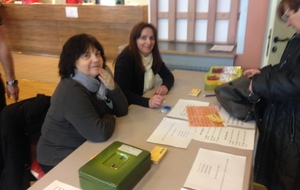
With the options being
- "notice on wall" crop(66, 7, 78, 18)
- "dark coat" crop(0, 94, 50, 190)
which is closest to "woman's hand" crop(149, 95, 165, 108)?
"dark coat" crop(0, 94, 50, 190)

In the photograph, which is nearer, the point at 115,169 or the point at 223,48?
the point at 115,169

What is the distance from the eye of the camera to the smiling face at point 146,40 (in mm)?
1805

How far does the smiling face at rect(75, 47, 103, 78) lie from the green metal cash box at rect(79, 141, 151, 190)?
478 mm

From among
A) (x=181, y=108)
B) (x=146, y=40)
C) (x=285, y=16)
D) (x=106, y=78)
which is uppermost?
(x=285, y=16)

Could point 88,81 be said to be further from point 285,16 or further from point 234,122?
point 285,16

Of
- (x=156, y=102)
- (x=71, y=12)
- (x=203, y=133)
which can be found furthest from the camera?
(x=71, y=12)

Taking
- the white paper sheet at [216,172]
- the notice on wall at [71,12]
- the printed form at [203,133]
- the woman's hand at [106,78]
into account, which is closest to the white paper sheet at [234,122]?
the printed form at [203,133]

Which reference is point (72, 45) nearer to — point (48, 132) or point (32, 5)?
point (48, 132)

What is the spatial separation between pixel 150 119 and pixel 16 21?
4.52 m

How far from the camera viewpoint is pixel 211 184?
0.89 m

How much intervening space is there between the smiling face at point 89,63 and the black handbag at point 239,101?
2.21ft

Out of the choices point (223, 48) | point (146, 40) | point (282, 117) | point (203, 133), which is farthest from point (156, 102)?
point (223, 48)

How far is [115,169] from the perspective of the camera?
872mm

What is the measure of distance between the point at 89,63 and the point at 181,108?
0.56 metres
